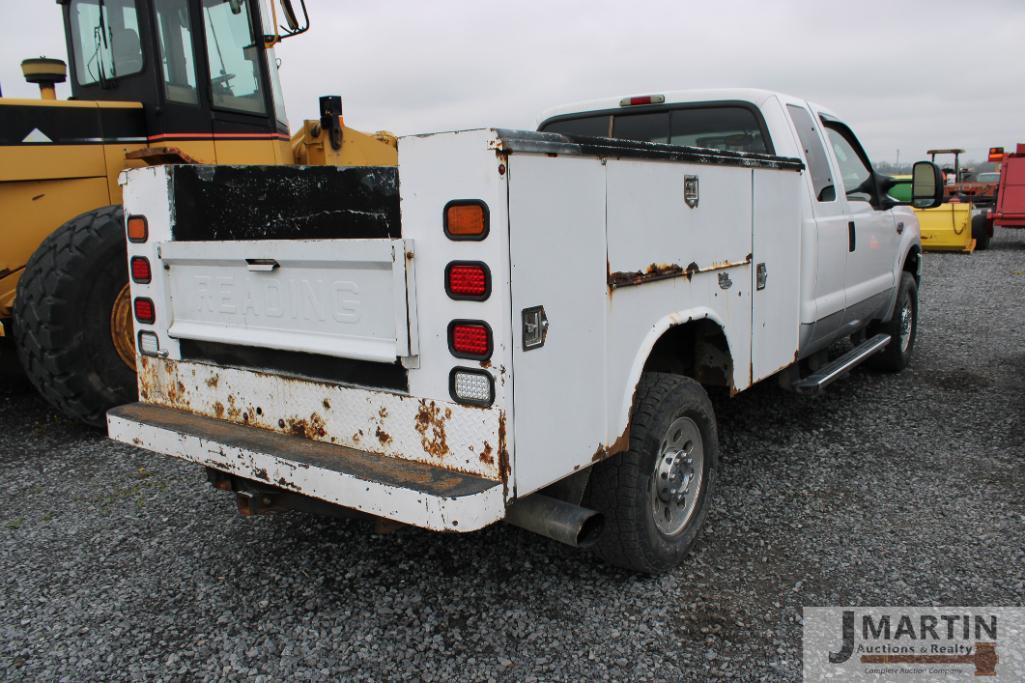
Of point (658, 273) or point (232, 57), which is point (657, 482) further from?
point (232, 57)

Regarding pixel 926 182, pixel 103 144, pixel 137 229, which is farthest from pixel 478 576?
pixel 103 144

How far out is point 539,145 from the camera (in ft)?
8.04

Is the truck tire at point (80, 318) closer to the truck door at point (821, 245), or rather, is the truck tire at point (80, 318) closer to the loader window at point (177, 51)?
the loader window at point (177, 51)

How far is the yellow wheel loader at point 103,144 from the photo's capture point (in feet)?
16.8

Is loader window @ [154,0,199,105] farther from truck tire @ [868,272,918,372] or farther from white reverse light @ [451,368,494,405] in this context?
truck tire @ [868,272,918,372]

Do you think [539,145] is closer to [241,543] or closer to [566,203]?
[566,203]

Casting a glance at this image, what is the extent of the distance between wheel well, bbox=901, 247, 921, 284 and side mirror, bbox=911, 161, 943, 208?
99cm

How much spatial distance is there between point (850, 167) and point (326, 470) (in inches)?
174

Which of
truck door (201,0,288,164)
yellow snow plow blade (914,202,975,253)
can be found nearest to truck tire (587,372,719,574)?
truck door (201,0,288,164)

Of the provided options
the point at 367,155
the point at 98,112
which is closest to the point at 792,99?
the point at 367,155

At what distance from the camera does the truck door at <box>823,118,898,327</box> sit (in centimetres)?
522

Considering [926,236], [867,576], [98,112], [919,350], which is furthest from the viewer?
[926,236]

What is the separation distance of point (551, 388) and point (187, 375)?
171cm

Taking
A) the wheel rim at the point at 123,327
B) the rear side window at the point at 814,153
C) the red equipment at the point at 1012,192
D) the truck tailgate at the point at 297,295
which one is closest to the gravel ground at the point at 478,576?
the wheel rim at the point at 123,327
